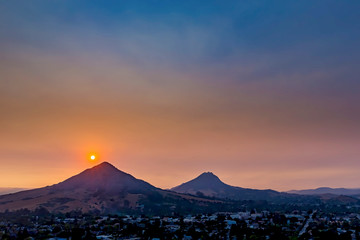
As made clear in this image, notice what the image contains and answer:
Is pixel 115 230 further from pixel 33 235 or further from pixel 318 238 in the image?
pixel 318 238

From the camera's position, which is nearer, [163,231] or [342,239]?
[342,239]

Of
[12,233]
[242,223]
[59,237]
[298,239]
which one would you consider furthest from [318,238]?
[12,233]

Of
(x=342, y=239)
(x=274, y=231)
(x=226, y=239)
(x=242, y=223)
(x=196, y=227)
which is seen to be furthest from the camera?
(x=242, y=223)

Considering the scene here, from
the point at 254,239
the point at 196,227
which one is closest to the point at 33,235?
the point at 196,227

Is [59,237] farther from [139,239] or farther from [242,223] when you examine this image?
[242,223]

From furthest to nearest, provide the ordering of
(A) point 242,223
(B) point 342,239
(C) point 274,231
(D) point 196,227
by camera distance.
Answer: (A) point 242,223, (D) point 196,227, (C) point 274,231, (B) point 342,239

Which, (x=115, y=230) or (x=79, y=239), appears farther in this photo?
(x=115, y=230)

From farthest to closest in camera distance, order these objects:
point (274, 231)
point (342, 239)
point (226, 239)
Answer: point (274, 231) < point (226, 239) < point (342, 239)
